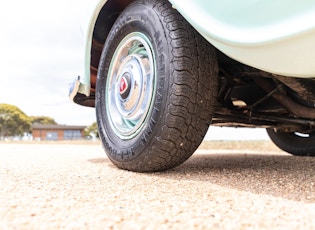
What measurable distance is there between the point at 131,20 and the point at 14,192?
1257mm

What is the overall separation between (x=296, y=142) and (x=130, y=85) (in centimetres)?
251

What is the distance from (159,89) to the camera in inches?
76.0

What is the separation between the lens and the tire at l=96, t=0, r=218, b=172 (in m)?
1.86

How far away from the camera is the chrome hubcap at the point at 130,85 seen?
210cm

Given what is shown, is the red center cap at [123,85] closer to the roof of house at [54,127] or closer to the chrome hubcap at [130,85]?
the chrome hubcap at [130,85]

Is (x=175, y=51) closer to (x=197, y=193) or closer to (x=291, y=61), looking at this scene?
(x=291, y=61)

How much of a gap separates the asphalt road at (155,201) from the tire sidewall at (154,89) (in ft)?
0.64

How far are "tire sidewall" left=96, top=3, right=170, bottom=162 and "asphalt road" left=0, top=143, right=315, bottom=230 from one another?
0.64 ft

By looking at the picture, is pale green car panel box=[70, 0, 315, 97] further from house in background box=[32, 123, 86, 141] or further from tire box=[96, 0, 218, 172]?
house in background box=[32, 123, 86, 141]

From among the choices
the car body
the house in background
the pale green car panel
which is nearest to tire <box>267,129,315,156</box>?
the car body

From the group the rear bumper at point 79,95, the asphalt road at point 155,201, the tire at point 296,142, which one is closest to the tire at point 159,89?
the asphalt road at point 155,201

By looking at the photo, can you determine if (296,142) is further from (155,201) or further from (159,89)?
(155,201)

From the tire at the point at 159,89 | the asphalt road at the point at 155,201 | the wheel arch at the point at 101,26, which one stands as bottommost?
the asphalt road at the point at 155,201

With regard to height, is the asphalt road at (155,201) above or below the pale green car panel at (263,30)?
below
